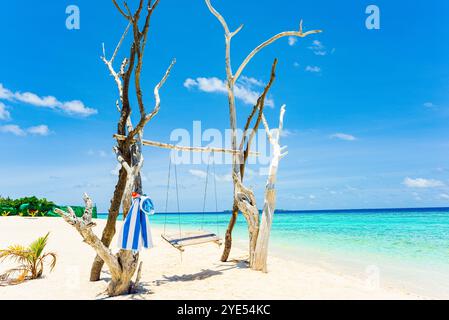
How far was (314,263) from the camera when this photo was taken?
9672 millimetres

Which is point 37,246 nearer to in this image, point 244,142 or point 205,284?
point 205,284

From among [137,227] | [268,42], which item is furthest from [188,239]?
[268,42]

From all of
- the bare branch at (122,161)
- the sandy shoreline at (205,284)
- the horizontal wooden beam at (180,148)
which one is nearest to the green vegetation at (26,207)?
the sandy shoreline at (205,284)

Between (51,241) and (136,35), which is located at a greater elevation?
(136,35)

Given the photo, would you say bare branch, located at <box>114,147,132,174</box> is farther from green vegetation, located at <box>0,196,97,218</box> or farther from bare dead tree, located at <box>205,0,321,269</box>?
green vegetation, located at <box>0,196,97,218</box>

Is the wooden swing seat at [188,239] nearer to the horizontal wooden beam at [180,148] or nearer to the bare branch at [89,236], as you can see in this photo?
the bare branch at [89,236]

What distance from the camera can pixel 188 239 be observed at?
682cm

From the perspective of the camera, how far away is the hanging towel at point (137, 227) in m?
4.74

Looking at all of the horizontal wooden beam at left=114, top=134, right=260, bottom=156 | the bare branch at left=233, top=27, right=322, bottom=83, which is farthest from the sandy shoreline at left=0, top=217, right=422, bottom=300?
the bare branch at left=233, top=27, right=322, bottom=83
